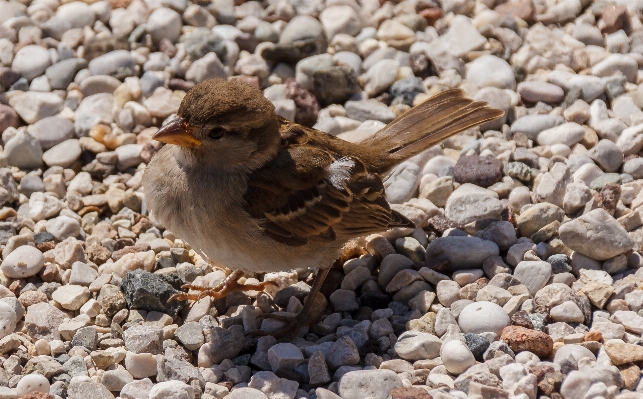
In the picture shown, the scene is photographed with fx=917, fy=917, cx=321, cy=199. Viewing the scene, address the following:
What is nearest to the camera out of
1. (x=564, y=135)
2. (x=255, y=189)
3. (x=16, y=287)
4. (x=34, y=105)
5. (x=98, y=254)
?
(x=255, y=189)

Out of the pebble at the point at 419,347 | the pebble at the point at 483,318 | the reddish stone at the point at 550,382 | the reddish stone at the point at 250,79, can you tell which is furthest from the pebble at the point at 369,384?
the reddish stone at the point at 250,79

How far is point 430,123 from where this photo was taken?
19.1 feet

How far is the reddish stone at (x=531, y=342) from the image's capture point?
4609 mm

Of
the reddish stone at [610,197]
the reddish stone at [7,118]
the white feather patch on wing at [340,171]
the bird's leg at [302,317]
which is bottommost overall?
the bird's leg at [302,317]

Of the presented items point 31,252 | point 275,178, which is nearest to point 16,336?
point 31,252

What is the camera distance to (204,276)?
18.3 feet

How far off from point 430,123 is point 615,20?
7.50ft

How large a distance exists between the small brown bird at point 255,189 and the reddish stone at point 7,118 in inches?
72.3

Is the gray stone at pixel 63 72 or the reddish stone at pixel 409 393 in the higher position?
the gray stone at pixel 63 72

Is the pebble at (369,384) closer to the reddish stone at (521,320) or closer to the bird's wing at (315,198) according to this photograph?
the reddish stone at (521,320)

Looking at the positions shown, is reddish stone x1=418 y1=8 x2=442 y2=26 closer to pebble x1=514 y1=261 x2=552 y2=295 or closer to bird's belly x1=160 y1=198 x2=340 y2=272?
pebble x1=514 y1=261 x2=552 y2=295

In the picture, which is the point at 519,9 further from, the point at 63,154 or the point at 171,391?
the point at 171,391

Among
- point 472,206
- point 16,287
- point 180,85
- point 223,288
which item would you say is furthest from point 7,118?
point 472,206

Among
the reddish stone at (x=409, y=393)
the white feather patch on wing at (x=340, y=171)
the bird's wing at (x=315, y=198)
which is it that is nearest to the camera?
the reddish stone at (x=409, y=393)
